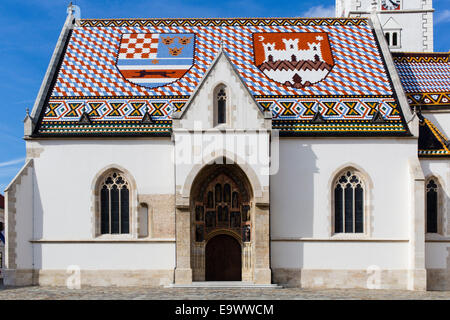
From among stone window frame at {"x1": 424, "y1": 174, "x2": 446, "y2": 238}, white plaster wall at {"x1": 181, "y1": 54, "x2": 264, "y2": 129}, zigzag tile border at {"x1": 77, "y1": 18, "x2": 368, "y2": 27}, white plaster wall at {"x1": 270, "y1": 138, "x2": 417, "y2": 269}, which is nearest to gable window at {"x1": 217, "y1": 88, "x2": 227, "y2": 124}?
white plaster wall at {"x1": 181, "y1": 54, "x2": 264, "y2": 129}

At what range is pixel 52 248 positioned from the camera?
96.5ft

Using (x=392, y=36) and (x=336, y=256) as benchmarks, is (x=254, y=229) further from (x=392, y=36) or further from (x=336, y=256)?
(x=392, y=36)

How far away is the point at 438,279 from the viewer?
2978 cm

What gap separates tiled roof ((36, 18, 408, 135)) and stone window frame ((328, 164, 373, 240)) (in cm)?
174

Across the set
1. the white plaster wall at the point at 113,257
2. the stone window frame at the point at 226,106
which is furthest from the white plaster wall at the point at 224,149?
the white plaster wall at the point at 113,257

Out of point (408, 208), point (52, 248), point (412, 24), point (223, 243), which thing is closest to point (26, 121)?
point (52, 248)

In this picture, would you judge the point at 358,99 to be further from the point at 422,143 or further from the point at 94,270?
the point at 94,270

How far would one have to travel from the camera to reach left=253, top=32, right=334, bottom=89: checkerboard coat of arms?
32312 millimetres

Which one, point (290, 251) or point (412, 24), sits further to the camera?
point (412, 24)

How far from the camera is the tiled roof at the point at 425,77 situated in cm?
3438

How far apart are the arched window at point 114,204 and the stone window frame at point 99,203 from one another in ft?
0.50

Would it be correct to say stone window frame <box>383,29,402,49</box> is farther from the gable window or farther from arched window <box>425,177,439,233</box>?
the gable window

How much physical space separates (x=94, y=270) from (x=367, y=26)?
62.6ft

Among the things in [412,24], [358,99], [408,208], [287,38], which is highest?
[412,24]
